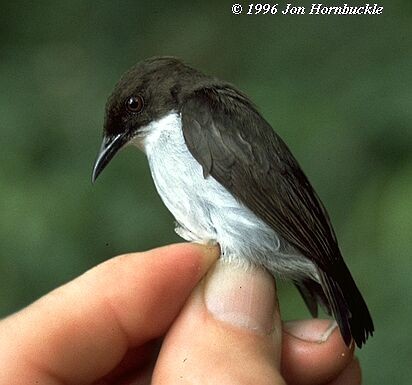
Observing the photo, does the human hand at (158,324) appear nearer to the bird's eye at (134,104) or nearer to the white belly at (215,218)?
the white belly at (215,218)

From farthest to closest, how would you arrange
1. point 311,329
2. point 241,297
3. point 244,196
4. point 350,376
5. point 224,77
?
point 224,77, point 350,376, point 311,329, point 244,196, point 241,297

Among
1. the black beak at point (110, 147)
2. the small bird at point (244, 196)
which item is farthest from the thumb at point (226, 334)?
the black beak at point (110, 147)

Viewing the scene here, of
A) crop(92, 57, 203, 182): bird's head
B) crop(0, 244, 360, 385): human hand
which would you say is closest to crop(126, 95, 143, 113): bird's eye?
crop(92, 57, 203, 182): bird's head

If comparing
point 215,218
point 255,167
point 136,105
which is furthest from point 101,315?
point 136,105

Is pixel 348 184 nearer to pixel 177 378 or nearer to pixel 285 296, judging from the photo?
pixel 285 296

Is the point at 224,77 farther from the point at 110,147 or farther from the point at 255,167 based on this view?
the point at 255,167

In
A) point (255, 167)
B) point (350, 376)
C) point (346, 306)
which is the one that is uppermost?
point (255, 167)
